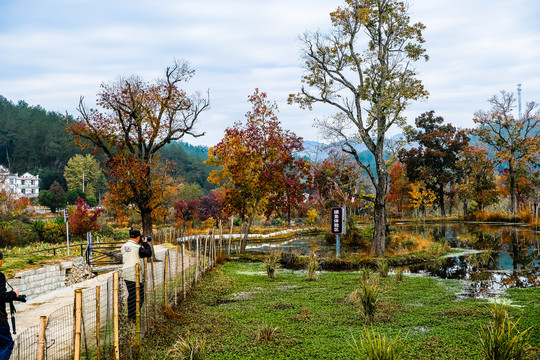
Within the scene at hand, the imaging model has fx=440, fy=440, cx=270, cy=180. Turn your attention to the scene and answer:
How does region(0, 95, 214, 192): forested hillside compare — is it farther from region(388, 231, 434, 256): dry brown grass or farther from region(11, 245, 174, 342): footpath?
region(11, 245, 174, 342): footpath

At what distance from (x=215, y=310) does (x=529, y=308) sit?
246 inches

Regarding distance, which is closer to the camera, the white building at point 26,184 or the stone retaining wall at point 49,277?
the stone retaining wall at point 49,277

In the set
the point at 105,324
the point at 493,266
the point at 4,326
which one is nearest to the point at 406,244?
the point at 493,266

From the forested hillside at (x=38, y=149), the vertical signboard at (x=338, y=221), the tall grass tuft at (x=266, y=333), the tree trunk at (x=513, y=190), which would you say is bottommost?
the tall grass tuft at (x=266, y=333)

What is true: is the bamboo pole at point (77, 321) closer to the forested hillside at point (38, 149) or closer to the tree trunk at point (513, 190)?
the tree trunk at point (513, 190)

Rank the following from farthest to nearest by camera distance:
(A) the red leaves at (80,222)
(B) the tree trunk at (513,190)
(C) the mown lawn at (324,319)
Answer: (B) the tree trunk at (513,190), (A) the red leaves at (80,222), (C) the mown lawn at (324,319)

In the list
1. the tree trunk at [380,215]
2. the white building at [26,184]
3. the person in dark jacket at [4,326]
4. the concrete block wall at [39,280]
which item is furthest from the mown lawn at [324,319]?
the white building at [26,184]

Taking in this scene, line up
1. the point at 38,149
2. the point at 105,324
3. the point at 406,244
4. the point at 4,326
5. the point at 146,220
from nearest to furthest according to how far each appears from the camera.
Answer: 1. the point at 4,326
2. the point at 105,324
3. the point at 146,220
4. the point at 406,244
5. the point at 38,149

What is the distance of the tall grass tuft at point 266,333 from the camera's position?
23.2 feet

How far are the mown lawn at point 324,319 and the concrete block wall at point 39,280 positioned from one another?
5194 millimetres

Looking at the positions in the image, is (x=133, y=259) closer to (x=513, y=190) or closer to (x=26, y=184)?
(x=513, y=190)

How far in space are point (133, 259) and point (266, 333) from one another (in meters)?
3.11

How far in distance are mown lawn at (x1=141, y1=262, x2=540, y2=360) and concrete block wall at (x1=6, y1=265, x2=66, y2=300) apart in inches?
204

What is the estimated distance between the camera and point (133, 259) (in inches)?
337
